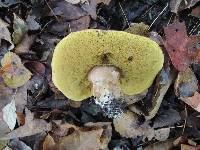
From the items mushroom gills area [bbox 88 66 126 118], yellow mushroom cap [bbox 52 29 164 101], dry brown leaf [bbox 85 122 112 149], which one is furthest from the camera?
dry brown leaf [bbox 85 122 112 149]

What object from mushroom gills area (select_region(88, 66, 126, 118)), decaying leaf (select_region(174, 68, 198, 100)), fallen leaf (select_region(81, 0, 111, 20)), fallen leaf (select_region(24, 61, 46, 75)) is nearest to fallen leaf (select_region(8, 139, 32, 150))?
fallen leaf (select_region(24, 61, 46, 75))

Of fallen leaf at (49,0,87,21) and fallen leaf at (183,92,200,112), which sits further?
fallen leaf at (49,0,87,21)

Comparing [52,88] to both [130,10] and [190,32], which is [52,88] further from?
[190,32]

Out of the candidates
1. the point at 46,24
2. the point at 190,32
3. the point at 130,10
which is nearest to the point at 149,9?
the point at 130,10

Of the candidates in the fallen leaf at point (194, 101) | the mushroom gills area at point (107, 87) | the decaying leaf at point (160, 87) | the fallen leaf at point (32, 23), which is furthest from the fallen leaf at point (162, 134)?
the fallen leaf at point (32, 23)

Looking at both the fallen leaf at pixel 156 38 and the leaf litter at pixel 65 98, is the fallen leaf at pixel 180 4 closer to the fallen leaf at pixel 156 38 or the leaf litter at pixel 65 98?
the leaf litter at pixel 65 98

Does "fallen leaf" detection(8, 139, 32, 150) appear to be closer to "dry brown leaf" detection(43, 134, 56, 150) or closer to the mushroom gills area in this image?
"dry brown leaf" detection(43, 134, 56, 150)
